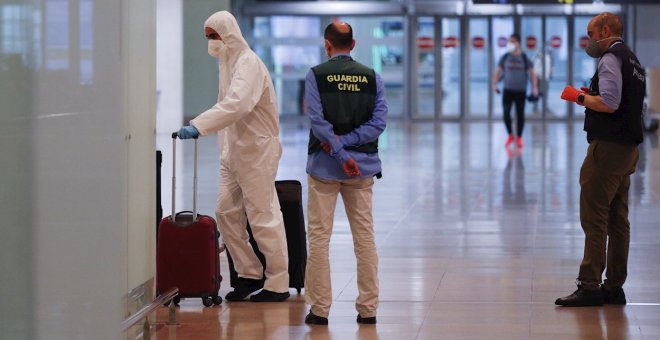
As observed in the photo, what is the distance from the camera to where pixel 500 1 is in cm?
2612

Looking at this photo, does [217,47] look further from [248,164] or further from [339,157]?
[339,157]

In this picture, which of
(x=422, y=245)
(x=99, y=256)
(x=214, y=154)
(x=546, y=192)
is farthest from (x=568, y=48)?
(x=99, y=256)

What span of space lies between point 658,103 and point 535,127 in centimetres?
417

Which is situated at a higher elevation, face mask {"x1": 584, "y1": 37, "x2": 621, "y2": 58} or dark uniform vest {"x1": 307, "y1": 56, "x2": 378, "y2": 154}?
face mask {"x1": 584, "y1": 37, "x2": 621, "y2": 58}

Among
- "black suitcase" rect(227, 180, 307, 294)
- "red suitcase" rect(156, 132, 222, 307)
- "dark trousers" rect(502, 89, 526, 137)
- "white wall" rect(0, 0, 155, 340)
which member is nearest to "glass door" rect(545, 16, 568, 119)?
"dark trousers" rect(502, 89, 526, 137)

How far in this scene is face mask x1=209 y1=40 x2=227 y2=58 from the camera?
289 inches

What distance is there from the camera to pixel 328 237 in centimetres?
669

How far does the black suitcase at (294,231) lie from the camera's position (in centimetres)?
767

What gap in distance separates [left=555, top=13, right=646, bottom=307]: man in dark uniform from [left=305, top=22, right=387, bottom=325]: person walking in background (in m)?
1.15

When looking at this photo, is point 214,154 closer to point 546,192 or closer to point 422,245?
point 546,192

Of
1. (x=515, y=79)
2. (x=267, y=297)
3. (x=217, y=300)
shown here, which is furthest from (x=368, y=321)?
(x=515, y=79)

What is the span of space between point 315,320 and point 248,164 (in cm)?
104

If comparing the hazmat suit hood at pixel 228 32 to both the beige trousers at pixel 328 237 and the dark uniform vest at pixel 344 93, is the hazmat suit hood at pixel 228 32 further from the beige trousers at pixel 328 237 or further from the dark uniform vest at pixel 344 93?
the beige trousers at pixel 328 237

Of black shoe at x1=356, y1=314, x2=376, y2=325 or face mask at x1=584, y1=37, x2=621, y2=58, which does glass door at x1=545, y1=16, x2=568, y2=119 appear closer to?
face mask at x1=584, y1=37, x2=621, y2=58
